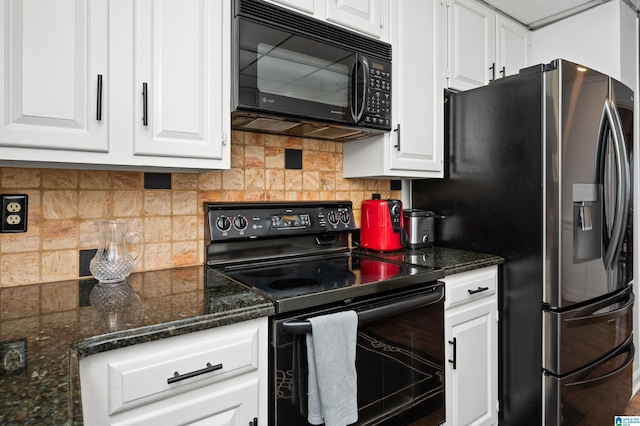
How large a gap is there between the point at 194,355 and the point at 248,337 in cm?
15

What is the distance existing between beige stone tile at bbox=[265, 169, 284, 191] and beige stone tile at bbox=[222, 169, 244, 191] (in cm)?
14

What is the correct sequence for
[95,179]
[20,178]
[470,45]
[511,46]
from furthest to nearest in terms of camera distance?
[511,46] < [470,45] < [95,179] < [20,178]

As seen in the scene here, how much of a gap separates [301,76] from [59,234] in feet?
3.59

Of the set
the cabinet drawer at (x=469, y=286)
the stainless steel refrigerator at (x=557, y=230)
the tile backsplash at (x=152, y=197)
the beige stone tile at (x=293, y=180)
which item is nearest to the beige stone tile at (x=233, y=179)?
the tile backsplash at (x=152, y=197)

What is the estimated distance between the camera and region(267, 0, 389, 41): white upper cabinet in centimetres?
152

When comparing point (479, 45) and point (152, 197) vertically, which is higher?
point (479, 45)

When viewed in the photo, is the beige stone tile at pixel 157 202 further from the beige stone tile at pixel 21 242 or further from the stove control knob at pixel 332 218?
the stove control knob at pixel 332 218

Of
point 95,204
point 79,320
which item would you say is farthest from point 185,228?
point 79,320

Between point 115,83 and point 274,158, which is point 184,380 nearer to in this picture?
point 115,83

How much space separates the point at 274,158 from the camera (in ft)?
6.05

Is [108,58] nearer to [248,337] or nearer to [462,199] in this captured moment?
[248,337]

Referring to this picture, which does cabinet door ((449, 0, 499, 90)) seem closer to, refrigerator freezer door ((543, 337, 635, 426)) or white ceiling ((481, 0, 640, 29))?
white ceiling ((481, 0, 640, 29))

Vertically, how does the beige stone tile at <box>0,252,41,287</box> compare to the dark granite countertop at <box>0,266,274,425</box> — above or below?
above

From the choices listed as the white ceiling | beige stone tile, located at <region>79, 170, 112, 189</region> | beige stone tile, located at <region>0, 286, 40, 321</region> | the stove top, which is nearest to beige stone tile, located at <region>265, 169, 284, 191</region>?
the stove top
